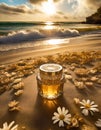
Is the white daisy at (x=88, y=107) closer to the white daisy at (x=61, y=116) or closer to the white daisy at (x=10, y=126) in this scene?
the white daisy at (x=61, y=116)

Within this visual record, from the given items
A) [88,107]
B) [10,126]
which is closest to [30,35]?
[88,107]

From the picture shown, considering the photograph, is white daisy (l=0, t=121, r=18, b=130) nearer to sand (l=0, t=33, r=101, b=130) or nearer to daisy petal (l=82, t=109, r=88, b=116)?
sand (l=0, t=33, r=101, b=130)

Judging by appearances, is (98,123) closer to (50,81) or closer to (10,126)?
(50,81)

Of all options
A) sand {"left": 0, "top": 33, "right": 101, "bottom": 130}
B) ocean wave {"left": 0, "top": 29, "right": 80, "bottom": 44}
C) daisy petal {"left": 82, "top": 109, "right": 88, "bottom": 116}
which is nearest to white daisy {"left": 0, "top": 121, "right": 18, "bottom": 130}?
sand {"left": 0, "top": 33, "right": 101, "bottom": 130}

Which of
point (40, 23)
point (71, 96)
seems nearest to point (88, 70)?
point (71, 96)

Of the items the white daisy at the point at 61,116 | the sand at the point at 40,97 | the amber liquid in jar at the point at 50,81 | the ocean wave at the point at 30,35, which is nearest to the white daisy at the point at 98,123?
the sand at the point at 40,97
